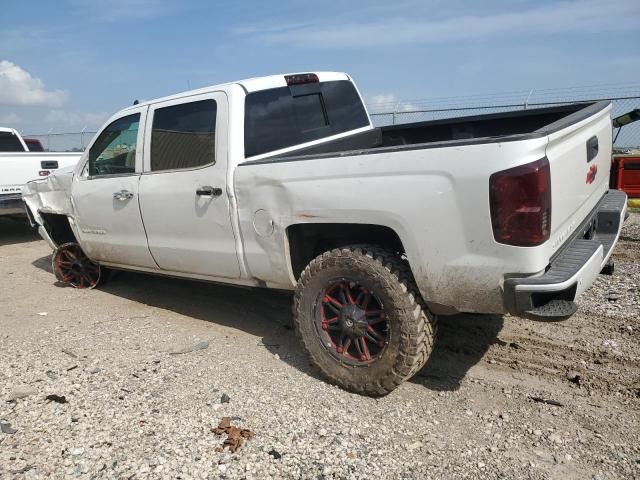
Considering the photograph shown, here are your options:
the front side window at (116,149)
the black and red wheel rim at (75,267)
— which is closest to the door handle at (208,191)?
the front side window at (116,149)

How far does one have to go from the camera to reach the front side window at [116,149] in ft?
15.7

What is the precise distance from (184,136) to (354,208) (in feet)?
5.88

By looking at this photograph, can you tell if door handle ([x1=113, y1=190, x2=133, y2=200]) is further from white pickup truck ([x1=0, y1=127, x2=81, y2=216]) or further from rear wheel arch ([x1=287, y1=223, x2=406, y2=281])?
white pickup truck ([x1=0, y1=127, x2=81, y2=216])

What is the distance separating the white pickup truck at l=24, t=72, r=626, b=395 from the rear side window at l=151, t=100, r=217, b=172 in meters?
0.02

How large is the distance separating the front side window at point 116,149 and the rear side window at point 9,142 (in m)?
6.33

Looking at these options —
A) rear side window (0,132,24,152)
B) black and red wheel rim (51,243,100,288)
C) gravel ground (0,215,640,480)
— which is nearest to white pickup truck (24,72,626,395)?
gravel ground (0,215,640,480)

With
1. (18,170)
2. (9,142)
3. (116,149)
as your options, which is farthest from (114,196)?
(9,142)

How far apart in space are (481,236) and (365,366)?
43.8 inches

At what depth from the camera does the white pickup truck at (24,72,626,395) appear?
2727 millimetres

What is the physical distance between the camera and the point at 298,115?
14.4ft

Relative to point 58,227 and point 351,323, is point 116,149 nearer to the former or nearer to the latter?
point 58,227

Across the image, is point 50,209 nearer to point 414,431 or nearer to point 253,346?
point 253,346

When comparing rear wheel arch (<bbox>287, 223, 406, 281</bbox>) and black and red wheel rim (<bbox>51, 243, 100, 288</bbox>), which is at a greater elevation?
rear wheel arch (<bbox>287, 223, 406, 281</bbox>)

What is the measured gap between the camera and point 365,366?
3309mm
